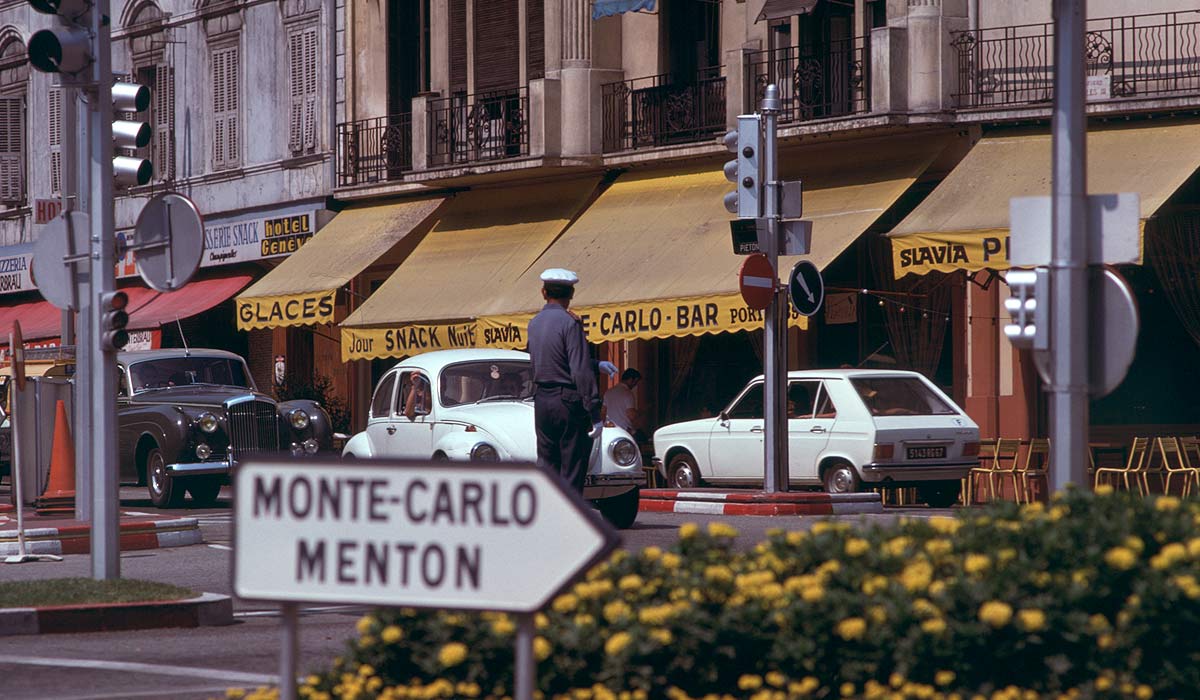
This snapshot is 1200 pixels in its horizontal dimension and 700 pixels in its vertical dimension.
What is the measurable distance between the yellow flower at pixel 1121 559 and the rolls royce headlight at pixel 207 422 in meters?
17.7

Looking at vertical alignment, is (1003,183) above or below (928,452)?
above

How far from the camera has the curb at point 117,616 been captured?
1081cm

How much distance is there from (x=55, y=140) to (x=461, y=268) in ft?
45.5

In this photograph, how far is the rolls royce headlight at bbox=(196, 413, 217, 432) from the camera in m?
22.7

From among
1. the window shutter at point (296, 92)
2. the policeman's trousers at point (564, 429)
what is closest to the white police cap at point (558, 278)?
the policeman's trousers at point (564, 429)

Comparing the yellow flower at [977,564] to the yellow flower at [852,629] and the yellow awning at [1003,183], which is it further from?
the yellow awning at [1003,183]

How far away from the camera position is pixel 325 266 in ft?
104

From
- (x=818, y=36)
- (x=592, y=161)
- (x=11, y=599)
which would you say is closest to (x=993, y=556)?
(x=11, y=599)

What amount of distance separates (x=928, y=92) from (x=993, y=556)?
18.9 meters

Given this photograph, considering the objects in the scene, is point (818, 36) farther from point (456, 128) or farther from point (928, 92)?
point (456, 128)

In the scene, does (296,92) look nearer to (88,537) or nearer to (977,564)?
(88,537)

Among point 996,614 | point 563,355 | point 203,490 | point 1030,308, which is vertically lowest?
point 203,490

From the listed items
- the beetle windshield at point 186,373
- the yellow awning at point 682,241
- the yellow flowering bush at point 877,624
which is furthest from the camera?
the yellow awning at point 682,241

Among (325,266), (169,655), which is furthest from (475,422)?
(325,266)
